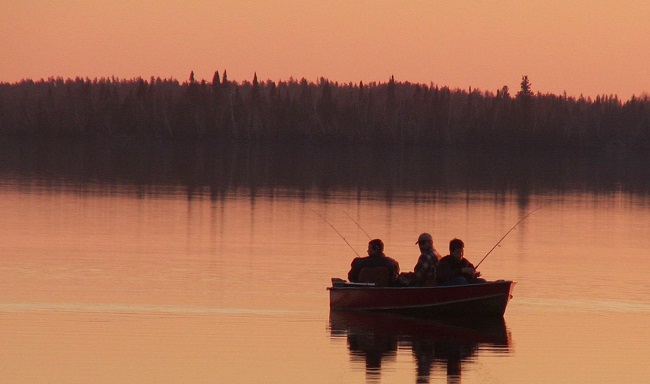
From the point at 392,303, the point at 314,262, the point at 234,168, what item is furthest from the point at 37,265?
the point at 234,168

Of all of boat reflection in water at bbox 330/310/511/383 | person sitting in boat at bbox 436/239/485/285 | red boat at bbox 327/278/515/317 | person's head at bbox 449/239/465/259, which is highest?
person's head at bbox 449/239/465/259

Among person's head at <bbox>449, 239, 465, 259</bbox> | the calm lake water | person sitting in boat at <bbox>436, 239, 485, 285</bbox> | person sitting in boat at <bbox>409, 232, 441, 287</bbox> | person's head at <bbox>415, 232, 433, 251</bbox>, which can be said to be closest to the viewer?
the calm lake water

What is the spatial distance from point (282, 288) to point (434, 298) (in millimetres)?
5323

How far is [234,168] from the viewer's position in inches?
4459

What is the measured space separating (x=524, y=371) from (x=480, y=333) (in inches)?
150

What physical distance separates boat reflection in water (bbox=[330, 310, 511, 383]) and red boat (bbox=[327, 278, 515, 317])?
17 cm

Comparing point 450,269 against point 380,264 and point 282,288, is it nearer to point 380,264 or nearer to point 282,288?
point 380,264

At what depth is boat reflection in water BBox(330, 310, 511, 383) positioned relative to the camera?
22.9 m

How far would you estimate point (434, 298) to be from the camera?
89.8 ft

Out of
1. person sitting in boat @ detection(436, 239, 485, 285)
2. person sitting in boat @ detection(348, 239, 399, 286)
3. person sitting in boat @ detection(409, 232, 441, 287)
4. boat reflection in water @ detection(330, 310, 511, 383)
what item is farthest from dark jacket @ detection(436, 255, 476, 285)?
person sitting in boat @ detection(348, 239, 399, 286)

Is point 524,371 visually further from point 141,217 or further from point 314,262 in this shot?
point 141,217

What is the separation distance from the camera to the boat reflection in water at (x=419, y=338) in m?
22.9

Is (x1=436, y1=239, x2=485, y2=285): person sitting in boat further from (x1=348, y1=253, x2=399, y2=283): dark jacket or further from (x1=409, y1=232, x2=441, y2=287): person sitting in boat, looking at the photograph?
(x1=348, y1=253, x2=399, y2=283): dark jacket

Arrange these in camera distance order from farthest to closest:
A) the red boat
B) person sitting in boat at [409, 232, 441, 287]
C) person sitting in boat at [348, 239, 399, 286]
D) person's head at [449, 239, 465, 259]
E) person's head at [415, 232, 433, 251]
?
1. person sitting in boat at [348, 239, 399, 286]
2. person sitting in boat at [409, 232, 441, 287]
3. person's head at [415, 232, 433, 251]
4. the red boat
5. person's head at [449, 239, 465, 259]
